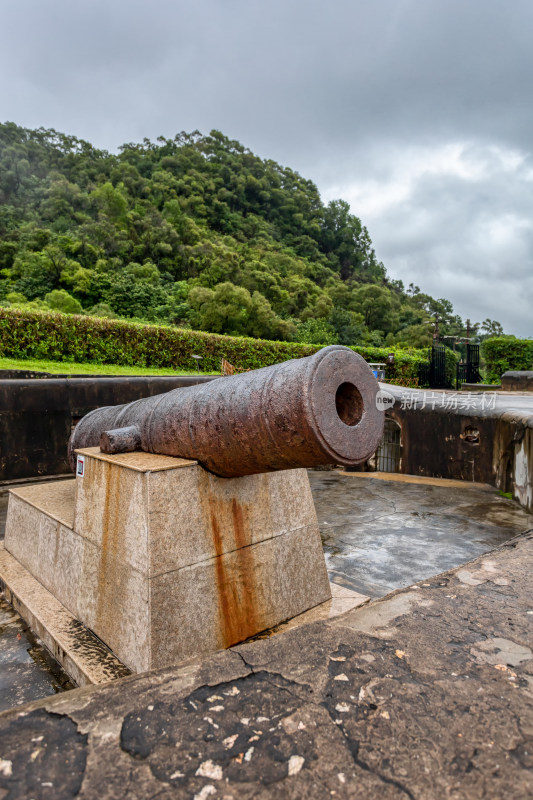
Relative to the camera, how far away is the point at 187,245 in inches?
1576

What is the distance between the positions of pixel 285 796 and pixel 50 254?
3119 centimetres

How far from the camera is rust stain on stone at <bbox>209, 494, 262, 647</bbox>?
2.33m

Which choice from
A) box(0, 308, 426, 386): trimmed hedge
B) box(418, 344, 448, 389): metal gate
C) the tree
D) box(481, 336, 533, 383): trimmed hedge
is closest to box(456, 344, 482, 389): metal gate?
box(481, 336, 533, 383): trimmed hedge

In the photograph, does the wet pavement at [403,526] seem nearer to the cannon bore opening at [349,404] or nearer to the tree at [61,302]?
the cannon bore opening at [349,404]

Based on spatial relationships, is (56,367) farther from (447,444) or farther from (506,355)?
(506,355)

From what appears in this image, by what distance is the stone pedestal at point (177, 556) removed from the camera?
2.12 metres

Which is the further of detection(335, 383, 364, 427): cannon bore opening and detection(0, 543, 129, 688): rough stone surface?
detection(0, 543, 129, 688): rough stone surface

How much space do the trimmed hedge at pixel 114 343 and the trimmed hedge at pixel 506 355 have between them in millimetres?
10182

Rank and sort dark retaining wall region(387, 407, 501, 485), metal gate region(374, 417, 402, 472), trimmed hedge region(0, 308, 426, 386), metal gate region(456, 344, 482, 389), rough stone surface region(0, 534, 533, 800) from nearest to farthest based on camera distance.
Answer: rough stone surface region(0, 534, 533, 800), dark retaining wall region(387, 407, 501, 485), metal gate region(374, 417, 402, 472), trimmed hedge region(0, 308, 426, 386), metal gate region(456, 344, 482, 389)

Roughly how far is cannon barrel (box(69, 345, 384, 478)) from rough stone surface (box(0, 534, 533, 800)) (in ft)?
2.12

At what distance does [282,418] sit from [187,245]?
40787 millimetres

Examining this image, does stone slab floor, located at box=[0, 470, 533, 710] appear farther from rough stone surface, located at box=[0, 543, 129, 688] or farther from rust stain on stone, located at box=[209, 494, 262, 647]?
rust stain on stone, located at box=[209, 494, 262, 647]

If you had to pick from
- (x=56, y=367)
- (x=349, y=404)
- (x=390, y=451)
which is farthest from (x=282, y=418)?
(x=56, y=367)

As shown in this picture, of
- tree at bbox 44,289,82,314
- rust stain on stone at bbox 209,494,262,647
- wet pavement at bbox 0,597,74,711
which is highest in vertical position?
tree at bbox 44,289,82,314
